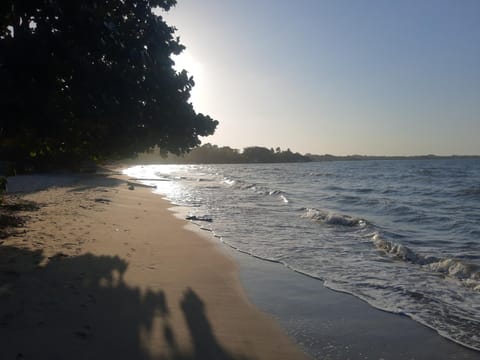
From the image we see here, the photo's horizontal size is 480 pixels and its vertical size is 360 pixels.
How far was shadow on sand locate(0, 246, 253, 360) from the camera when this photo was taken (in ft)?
11.8

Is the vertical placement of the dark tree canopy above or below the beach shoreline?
above

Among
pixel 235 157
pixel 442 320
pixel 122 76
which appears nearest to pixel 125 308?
pixel 442 320

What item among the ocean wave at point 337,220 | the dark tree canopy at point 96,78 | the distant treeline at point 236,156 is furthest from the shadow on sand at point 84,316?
the distant treeline at point 236,156

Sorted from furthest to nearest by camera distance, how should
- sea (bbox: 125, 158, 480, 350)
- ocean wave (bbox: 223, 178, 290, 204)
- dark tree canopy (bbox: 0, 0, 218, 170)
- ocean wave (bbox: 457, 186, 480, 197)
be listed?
ocean wave (bbox: 457, 186, 480, 197) < ocean wave (bbox: 223, 178, 290, 204) < dark tree canopy (bbox: 0, 0, 218, 170) < sea (bbox: 125, 158, 480, 350)

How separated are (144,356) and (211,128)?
782cm

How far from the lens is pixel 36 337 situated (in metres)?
3.69

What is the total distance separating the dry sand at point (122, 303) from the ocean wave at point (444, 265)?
4.05 m

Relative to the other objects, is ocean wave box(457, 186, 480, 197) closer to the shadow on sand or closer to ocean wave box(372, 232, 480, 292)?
ocean wave box(372, 232, 480, 292)

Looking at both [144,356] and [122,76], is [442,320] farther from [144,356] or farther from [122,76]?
[122,76]

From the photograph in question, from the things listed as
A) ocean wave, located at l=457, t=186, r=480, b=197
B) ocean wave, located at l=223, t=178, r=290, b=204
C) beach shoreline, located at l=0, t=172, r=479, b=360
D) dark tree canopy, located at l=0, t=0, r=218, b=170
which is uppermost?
dark tree canopy, located at l=0, t=0, r=218, b=170

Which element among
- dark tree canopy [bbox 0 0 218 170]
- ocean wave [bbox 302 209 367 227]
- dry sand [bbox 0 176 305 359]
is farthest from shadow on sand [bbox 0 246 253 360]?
ocean wave [bbox 302 209 367 227]

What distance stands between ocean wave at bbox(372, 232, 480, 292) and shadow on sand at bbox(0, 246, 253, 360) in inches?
197

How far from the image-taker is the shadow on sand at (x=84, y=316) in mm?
3604

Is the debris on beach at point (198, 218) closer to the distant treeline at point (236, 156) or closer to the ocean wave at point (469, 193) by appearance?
the ocean wave at point (469, 193)
